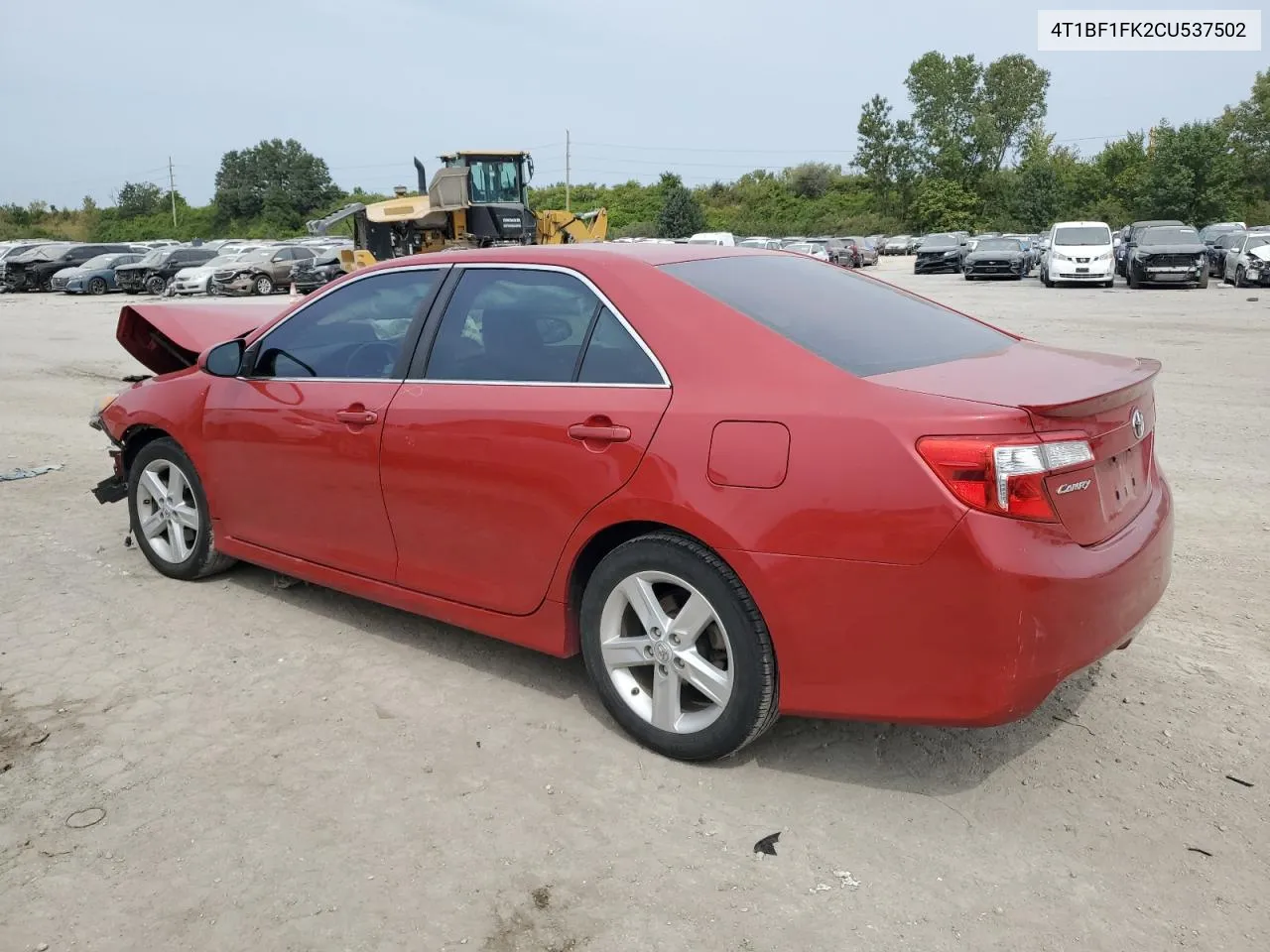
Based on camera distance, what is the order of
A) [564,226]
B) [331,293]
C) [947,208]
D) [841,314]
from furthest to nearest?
[947,208] → [564,226] → [331,293] → [841,314]

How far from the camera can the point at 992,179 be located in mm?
86500

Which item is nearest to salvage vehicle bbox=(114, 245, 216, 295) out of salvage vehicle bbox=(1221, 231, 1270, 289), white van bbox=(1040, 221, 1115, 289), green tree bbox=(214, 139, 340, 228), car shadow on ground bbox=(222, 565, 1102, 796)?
white van bbox=(1040, 221, 1115, 289)

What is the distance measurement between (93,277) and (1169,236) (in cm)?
3338

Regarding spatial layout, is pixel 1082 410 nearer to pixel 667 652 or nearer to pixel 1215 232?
pixel 667 652

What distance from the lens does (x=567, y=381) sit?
3.56 meters

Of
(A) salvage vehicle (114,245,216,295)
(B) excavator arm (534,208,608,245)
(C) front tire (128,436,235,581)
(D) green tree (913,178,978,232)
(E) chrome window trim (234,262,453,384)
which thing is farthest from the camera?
(D) green tree (913,178,978,232)

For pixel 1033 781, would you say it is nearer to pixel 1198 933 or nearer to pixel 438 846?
pixel 1198 933

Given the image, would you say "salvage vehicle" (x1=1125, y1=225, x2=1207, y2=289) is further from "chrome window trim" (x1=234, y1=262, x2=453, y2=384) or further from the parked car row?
"chrome window trim" (x1=234, y1=262, x2=453, y2=384)

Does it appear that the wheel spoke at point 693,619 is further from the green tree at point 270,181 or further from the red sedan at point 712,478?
the green tree at point 270,181

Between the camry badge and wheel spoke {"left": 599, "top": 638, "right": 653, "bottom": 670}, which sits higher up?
the camry badge

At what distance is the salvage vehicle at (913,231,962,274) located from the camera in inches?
1608

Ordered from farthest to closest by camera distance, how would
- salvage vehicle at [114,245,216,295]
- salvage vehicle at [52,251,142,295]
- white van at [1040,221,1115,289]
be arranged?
1. salvage vehicle at [52,251,142,295]
2. salvage vehicle at [114,245,216,295]
3. white van at [1040,221,1115,289]

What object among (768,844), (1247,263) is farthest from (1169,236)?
(768,844)

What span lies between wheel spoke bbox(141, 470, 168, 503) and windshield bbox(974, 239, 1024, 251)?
106 feet
